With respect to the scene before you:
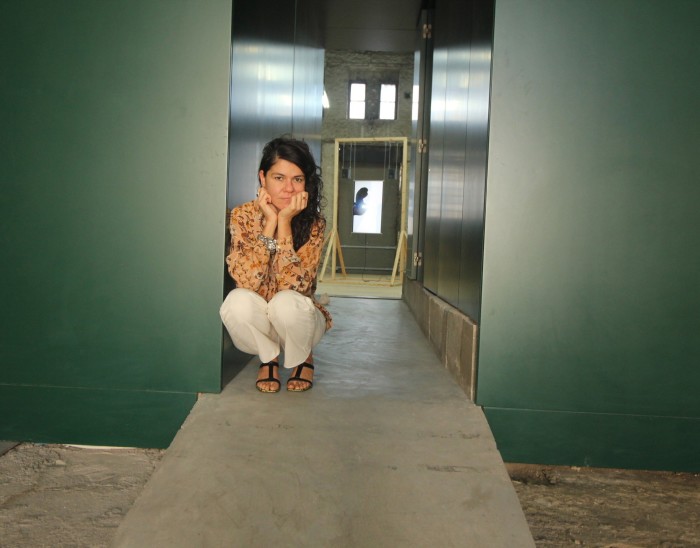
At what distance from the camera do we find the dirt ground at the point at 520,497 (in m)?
1.62

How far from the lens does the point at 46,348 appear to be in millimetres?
2240

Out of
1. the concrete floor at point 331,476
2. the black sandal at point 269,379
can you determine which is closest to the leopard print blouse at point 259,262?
the black sandal at point 269,379

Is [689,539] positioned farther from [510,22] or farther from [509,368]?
[510,22]

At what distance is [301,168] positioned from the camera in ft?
7.57

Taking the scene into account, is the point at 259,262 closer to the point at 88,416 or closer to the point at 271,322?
the point at 271,322

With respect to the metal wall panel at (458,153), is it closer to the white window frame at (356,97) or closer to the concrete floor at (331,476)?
the concrete floor at (331,476)

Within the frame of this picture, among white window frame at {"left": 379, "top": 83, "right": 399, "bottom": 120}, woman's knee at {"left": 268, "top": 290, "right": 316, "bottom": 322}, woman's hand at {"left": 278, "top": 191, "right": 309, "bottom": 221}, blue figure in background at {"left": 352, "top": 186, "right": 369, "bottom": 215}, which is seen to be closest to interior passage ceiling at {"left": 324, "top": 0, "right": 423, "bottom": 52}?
blue figure in background at {"left": 352, "top": 186, "right": 369, "bottom": 215}

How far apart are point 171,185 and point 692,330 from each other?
204 cm

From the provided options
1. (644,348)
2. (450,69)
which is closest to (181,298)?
(644,348)

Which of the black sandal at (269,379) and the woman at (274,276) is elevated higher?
the woman at (274,276)

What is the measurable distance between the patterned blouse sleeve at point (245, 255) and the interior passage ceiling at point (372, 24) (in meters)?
3.97

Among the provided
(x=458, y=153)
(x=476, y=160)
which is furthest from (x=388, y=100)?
(x=476, y=160)

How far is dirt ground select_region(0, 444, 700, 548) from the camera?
1621 millimetres

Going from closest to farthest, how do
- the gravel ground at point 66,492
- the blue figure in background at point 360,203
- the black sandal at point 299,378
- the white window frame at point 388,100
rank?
the gravel ground at point 66,492
the black sandal at point 299,378
the blue figure in background at point 360,203
the white window frame at point 388,100
